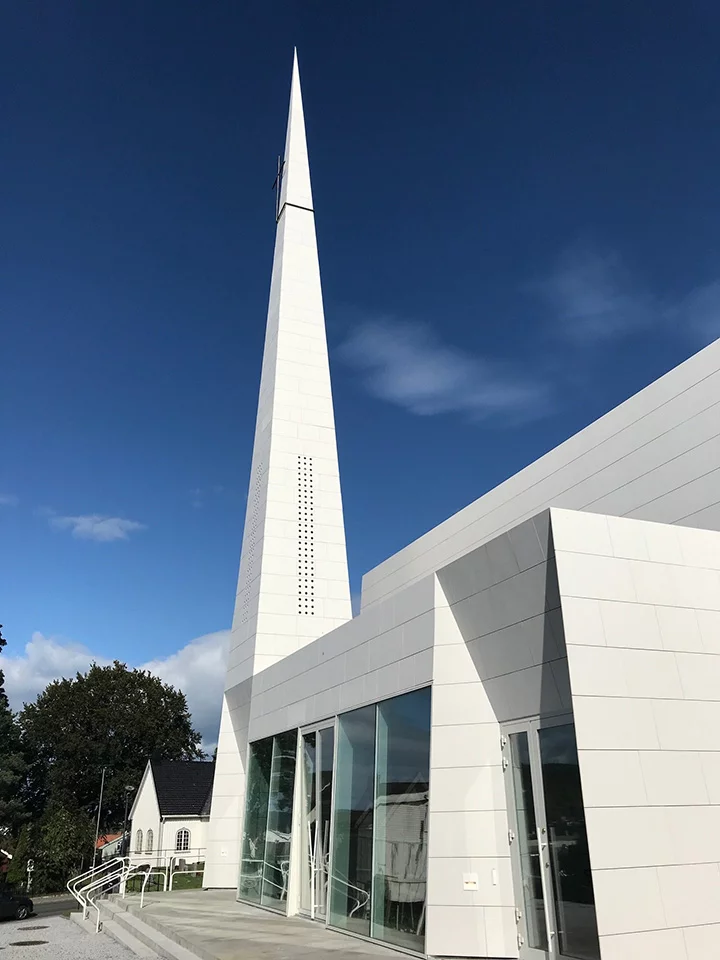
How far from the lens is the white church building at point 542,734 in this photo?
744 cm

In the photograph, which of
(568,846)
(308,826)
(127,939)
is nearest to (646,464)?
(568,846)

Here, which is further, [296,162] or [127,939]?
[296,162]

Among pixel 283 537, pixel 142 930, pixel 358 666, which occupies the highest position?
pixel 283 537

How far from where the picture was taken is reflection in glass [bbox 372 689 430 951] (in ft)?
31.5

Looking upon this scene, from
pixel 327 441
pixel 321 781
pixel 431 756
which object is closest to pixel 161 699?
pixel 327 441

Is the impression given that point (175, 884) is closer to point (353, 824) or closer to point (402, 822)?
point (353, 824)

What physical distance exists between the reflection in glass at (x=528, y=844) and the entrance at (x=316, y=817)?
453 centimetres

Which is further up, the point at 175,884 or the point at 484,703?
the point at 484,703

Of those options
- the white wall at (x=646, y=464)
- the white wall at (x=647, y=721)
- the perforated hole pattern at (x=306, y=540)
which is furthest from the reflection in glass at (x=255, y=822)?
the white wall at (x=647, y=721)

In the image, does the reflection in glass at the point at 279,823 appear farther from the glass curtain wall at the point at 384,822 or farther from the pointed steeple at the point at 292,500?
the pointed steeple at the point at 292,500

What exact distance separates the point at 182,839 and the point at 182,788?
9.65 ft

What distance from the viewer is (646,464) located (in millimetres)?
13328

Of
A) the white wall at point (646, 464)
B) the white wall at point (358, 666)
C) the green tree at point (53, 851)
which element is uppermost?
the white wall at point (646, 464)

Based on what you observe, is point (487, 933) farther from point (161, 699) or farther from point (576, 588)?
point (161, 699)
